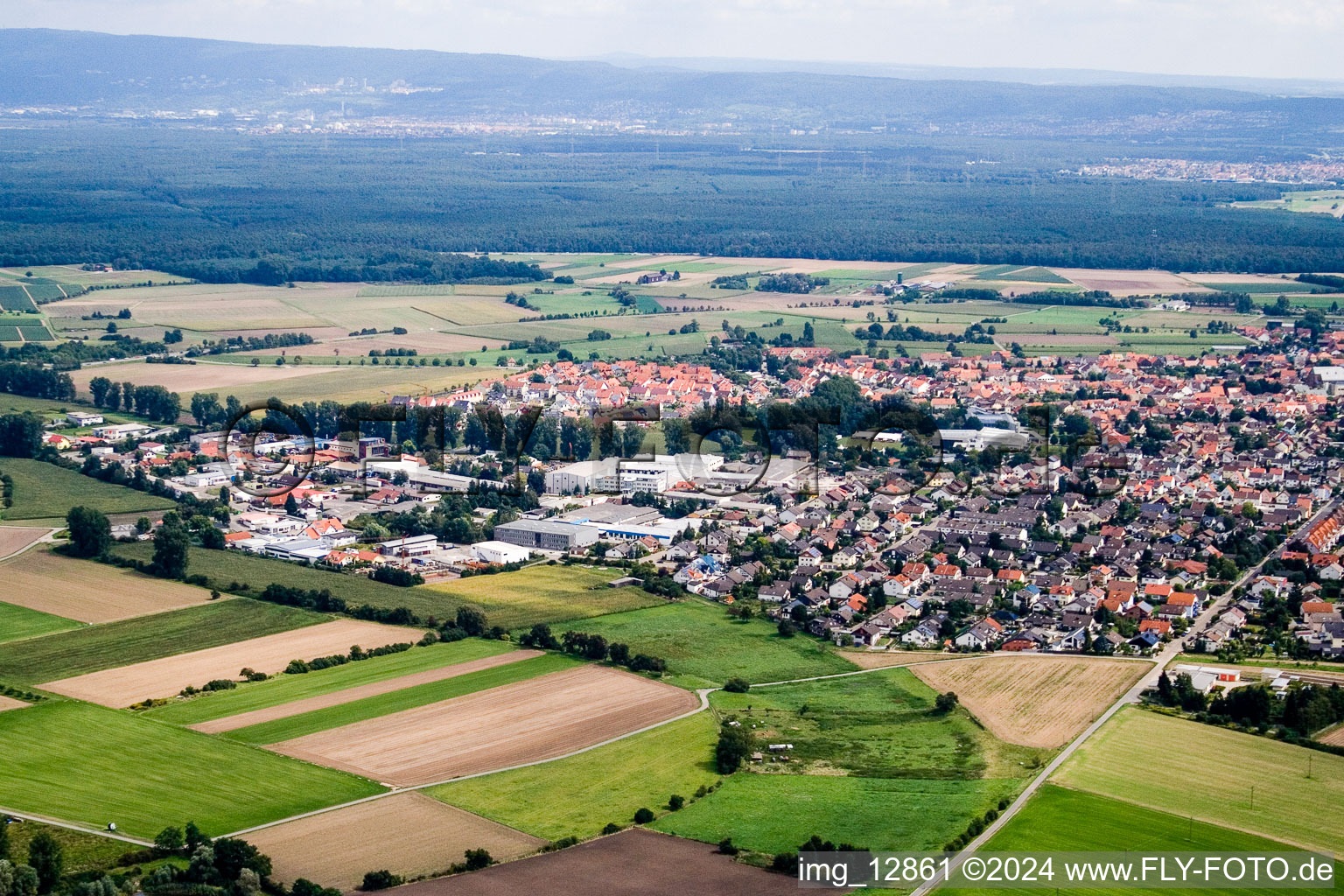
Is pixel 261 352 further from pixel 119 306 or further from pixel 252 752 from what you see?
pixel 252 752

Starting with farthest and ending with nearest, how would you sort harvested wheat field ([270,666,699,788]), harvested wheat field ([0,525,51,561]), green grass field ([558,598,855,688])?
harvested wheat field ([0,525,51,561])
green grass field ([558,598,855,688])
harvested wheat field ([270,666,699,788])

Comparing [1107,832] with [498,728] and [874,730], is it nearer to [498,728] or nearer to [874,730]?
[874,730]

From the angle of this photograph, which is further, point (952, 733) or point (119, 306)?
point (119, 306)

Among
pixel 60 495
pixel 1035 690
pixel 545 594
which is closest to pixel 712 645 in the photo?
pixel 545 594

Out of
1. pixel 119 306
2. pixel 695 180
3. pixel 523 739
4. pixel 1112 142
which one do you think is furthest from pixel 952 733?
pixel 1112 142

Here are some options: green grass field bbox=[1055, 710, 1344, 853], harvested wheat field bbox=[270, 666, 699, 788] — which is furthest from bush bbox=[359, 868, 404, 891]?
green grass field bbox=[1055, 710, 1344, 853]

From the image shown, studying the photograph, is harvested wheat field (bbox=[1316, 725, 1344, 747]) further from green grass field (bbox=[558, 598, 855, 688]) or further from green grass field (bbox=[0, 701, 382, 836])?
green grass field (bbox=[0, 701, 382, 836])

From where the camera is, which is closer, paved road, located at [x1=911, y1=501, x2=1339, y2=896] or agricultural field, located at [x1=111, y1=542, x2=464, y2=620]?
paved road, located at [x1=911, y1=501, x2=1339, y2=896]
